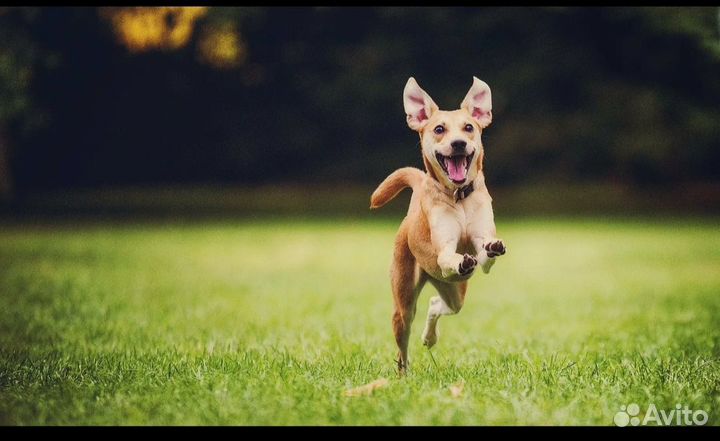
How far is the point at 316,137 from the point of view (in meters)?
26.0

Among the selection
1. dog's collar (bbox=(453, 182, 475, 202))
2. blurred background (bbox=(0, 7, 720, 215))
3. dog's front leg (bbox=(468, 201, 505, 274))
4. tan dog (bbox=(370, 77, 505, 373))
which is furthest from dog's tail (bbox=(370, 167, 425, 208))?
blurred background (bbox=(0, 7, 720, 215))

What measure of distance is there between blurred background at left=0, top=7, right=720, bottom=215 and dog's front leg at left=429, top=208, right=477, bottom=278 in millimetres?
17198

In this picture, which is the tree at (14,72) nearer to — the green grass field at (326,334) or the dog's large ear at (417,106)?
the green grass field at (326,334)

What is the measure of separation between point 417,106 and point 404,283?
0.91m

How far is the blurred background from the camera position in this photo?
74.8ft

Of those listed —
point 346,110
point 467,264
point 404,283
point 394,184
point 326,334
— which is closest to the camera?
point 467,264

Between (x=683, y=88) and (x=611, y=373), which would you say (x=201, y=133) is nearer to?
(x=683, y=88)

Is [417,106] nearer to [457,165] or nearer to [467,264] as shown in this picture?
[457,165]

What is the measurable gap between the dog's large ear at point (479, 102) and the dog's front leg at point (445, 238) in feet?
1.80

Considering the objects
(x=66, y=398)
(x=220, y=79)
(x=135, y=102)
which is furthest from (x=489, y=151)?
(x=66, y=398)

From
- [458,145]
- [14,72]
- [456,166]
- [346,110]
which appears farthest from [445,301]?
[346,110]

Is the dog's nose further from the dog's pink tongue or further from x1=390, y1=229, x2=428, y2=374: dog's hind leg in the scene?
x1=390, y1=229, x2=428, y2=374: dog's hind leg

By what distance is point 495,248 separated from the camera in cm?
392
